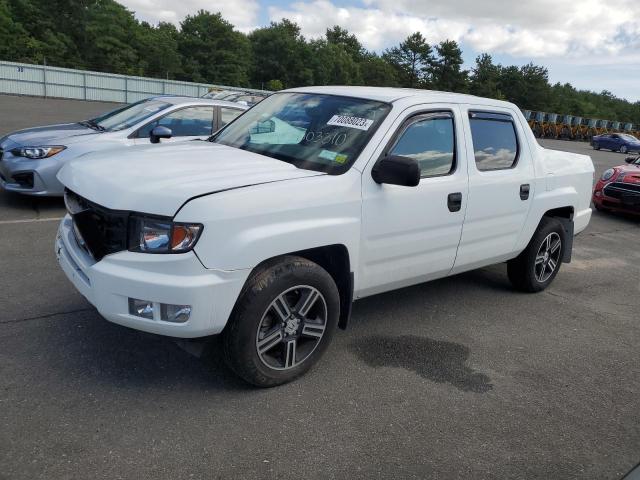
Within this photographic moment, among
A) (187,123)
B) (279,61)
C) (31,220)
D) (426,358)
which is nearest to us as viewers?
(426,358)

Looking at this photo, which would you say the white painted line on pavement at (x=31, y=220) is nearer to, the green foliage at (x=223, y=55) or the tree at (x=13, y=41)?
the green foliage at (x=223, y=55)

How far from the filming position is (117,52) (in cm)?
6269

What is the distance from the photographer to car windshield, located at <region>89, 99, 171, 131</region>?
7.49m

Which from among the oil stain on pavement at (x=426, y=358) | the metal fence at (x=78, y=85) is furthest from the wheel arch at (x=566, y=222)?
the metal fence at (x=78, y=85)

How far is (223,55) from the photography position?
68875mm

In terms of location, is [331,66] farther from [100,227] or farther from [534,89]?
[100,227]

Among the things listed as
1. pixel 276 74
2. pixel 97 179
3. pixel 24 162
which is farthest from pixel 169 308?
pixel 276 74

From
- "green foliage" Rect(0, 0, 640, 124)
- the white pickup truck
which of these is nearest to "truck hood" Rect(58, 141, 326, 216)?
the white pickup truck

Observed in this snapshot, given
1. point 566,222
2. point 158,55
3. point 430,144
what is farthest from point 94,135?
point 158,55

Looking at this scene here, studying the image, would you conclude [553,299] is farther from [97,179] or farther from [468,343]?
[97,179]

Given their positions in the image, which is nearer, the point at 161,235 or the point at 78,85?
the point at 161,235

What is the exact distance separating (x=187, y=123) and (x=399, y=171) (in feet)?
16.7

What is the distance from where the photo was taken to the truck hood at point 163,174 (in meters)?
2.85

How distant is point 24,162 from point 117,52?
62674 millimetres
